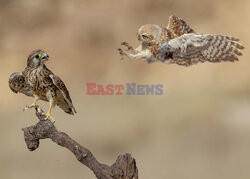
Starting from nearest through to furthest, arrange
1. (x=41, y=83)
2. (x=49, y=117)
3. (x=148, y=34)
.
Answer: (x=148, y=34), (x=41, y=83), (x=49, y=117)

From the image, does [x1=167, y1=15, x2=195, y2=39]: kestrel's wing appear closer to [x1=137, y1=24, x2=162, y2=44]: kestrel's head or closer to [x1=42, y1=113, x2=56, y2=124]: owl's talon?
[x1=137, y1=24, x2=162, y2=44]: kestrel's head

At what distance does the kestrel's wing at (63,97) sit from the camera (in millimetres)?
3348

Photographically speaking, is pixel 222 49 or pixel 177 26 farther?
pixel 177 26

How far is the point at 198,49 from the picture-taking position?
337 centimetres

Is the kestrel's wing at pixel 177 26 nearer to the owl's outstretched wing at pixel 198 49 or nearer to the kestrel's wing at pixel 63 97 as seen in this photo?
the owl's outstretched wing at pixel 198 49

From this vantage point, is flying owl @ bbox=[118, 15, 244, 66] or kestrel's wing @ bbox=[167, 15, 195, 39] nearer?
flying owl @ bbox=[118, 15, 244, 66]

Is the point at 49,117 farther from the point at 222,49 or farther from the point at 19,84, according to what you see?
the point at 222,49

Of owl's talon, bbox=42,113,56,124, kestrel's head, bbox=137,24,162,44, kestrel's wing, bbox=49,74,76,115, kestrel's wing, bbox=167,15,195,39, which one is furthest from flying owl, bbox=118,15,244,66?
owl's talon, bbox=42,113,56,124

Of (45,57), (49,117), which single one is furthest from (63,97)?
(45,57)

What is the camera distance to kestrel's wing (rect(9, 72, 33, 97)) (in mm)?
3471

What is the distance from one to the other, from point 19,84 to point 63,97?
1.09ft

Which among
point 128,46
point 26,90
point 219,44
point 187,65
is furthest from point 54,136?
point 219,44

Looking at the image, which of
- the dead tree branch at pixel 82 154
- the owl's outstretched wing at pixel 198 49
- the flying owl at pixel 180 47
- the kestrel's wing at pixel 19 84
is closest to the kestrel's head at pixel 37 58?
the kestrel's wing at pixel 19 84

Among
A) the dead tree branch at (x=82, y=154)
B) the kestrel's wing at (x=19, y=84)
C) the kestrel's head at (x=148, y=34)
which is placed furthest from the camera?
the kestrel's wing at (x=19, y=84)
